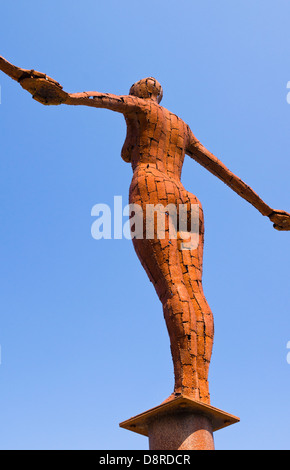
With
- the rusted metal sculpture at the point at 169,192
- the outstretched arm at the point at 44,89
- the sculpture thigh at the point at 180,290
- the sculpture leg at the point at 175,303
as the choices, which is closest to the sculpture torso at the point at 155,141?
the rusted metal sculpture at the point at 169,192

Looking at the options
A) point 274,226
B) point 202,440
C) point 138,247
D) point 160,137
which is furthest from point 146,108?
point 202,440

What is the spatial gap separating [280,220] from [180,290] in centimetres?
304

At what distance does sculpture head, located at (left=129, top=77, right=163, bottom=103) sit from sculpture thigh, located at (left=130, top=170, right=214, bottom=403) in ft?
4.79

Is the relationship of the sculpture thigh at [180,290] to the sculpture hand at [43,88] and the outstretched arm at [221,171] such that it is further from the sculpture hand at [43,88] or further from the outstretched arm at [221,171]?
the sculpture hand at [43,88]

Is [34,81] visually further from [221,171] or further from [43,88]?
[221,171]

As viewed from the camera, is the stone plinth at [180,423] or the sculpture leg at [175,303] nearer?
the stone plinth at [180,423]

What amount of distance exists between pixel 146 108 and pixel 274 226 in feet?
8.90

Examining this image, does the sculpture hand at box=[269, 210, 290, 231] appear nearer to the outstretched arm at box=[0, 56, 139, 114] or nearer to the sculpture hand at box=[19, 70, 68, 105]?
the outstretched arm at box=[0, 56, 139, 114]

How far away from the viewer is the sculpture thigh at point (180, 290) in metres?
6.16

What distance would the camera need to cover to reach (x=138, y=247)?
22.6ft

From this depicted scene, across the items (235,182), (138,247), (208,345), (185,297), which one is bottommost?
(208,345)

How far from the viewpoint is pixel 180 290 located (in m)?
6.52

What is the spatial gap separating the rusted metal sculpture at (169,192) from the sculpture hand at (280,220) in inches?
Result: 0.7
